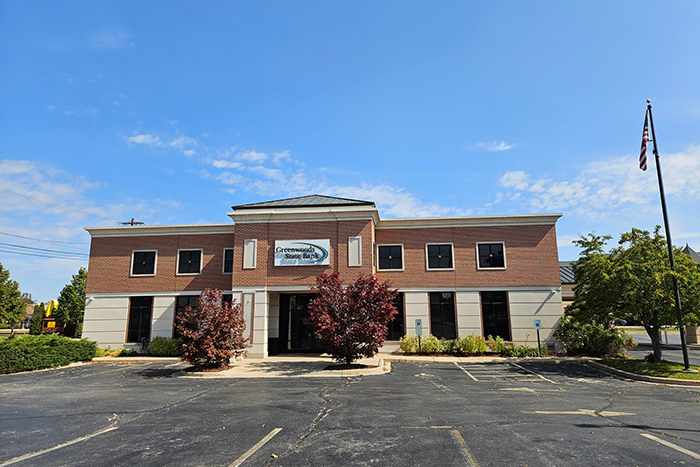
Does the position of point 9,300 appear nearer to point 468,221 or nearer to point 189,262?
point 189,262

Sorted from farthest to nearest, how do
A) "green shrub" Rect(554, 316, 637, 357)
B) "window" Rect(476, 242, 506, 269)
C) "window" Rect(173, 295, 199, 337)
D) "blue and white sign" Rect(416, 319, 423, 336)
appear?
"window" Rect(173, 295, 199, 337)
"window" Rect(476, 242, 506, 269)
"blue and white sign" Rect(416, 319, 423, 336)
"green shrub" Rect(554, 316, 637, 357)

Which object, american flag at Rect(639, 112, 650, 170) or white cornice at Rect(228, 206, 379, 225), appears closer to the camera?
american flag at Rect(639, 112, 650, 170)

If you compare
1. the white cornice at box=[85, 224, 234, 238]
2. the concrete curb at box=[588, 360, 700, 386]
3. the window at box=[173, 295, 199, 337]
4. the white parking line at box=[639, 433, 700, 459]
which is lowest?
the concrete curb at box=[588, 360, 700, 386]

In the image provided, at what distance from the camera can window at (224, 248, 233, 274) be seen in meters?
25.2

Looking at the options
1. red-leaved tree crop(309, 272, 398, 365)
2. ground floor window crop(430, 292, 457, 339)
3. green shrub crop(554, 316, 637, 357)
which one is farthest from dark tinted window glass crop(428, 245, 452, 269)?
green shrub crop(554, 316, 637, 357)

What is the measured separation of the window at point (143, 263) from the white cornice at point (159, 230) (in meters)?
1.17

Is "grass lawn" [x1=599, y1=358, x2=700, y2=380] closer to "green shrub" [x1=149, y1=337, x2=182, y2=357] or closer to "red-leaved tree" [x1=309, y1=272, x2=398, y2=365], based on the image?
"red-leaved tree" [x1=309, y1=272, x2=398, y2=365]

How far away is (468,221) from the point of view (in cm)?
2477

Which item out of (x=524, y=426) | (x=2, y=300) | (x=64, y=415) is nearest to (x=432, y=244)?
(x=524, y=426)

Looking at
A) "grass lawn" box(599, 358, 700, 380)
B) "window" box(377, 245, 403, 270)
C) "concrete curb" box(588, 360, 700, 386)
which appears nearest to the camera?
"concrete curb" box(588, 360, 700, 386)

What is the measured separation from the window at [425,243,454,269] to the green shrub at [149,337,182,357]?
15.2m

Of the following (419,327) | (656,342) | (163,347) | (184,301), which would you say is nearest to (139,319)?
(163,347)

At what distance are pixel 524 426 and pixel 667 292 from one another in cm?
1263

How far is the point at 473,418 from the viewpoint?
9.11 m
